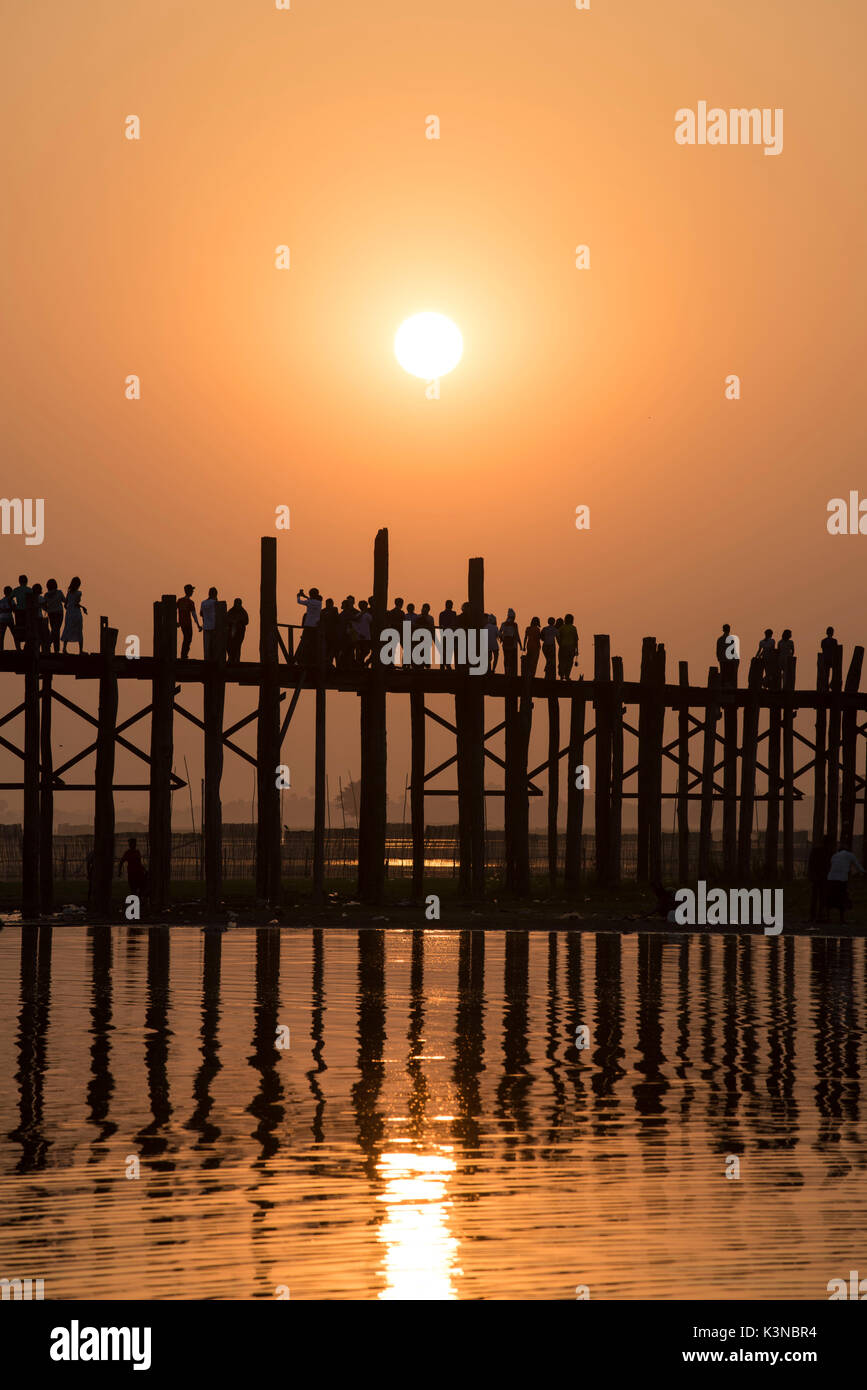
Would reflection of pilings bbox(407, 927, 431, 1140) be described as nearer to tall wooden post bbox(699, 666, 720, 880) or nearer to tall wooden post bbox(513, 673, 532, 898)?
tall wooden post bbox(513, 673, 532, 898)

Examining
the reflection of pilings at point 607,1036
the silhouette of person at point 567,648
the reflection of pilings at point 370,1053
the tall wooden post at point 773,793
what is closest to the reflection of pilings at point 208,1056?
the reflection of pilings at point 370,1053

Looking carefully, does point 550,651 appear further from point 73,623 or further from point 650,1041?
point 650,1041

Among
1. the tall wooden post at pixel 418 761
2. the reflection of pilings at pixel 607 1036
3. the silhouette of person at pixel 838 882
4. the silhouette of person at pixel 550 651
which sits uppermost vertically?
the silhouette of person at pixel 550 651

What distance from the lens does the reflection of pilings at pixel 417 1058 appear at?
37.2ft

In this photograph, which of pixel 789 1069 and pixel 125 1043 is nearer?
pixel 789 1069

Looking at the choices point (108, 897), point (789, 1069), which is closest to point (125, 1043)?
point (789, 1069)

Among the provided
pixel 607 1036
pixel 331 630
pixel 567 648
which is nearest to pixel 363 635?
pixel 331 630

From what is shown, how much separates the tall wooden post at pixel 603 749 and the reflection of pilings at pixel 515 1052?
12.3 m

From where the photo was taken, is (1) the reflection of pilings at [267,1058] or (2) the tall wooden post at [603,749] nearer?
(1) the reflection of pilings at [267,1058]

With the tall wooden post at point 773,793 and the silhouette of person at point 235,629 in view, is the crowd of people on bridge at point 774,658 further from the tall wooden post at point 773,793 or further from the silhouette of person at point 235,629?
the silhouette of person at point 235,629

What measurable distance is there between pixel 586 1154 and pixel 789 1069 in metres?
3.60

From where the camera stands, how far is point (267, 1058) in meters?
13.8
